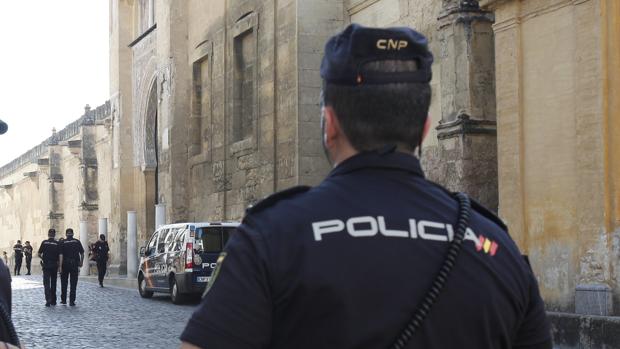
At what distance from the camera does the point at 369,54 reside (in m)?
2.26

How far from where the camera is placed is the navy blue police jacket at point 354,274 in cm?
208

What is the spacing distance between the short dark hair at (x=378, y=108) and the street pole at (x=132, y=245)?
1336 inches

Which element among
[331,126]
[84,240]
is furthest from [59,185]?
[331,126]

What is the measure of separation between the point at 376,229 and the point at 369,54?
0.37m

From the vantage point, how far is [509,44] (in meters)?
15.2

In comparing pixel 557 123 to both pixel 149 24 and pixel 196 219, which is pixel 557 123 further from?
pixel 149 24

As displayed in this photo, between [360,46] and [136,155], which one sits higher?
[136,155]

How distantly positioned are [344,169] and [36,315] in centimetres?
1857

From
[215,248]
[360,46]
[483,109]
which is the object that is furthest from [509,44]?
[360,46]

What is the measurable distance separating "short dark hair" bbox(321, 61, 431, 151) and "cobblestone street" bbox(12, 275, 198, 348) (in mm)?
11718

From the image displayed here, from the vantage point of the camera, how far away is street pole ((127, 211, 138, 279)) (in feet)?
118

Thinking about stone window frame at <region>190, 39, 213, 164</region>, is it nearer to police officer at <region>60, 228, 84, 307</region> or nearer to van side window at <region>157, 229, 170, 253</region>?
van side window at <region>157, 229, 170, 253</region>

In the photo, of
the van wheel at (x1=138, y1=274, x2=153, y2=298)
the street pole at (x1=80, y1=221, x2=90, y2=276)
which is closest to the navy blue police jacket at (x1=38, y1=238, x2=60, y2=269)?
the van wheel at (x1=138, y1=274, x2=153, y2=298)

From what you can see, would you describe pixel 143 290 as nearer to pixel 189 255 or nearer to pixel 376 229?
pixel 189 255
